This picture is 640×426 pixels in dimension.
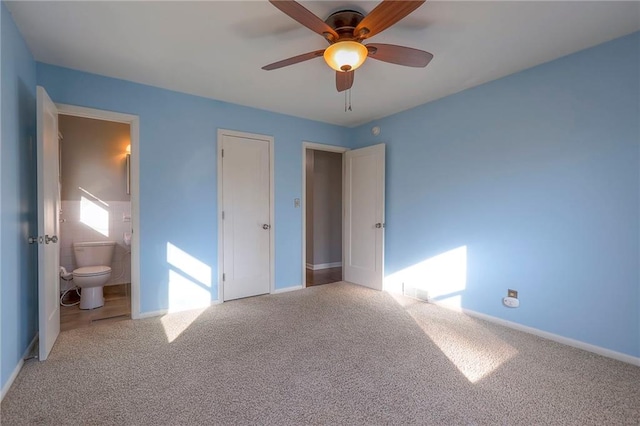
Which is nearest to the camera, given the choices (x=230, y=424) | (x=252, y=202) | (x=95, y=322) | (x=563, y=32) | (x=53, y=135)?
(x=230, y=424)

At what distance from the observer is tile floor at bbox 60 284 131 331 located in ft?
10.1

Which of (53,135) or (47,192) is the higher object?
(53,135)

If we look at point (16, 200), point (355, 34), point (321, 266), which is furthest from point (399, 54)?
point (321, 266)

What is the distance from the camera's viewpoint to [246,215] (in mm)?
3898

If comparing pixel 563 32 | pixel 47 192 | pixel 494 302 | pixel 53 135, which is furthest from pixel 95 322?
pixel 563 32

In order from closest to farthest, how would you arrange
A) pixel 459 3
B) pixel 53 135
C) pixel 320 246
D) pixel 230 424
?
pixel 230 424
pixel 459 3
pixel 53 135
pixel 320 246

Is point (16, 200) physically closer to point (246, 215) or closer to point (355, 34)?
point (246, 215)

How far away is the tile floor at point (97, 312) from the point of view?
3070mm

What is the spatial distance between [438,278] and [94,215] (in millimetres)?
4553

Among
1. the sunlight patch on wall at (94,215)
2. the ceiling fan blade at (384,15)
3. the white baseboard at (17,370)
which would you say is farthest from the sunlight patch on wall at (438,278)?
the sunlight patch on wall at (94,215)

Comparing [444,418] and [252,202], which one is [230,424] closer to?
[444,418]

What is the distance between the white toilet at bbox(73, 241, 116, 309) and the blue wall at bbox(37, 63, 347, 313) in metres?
0.73

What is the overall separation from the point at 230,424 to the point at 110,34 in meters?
2.71

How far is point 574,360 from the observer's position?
2.31m
